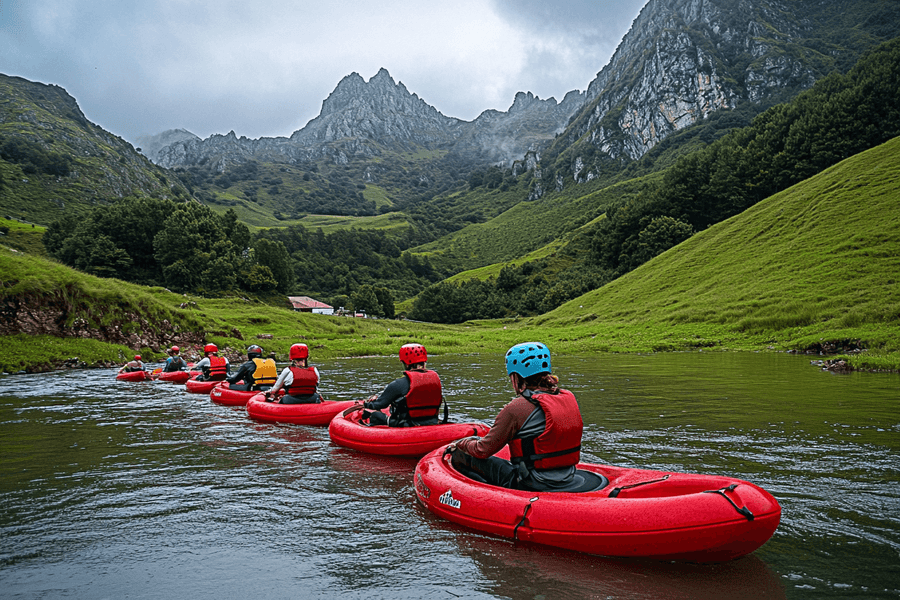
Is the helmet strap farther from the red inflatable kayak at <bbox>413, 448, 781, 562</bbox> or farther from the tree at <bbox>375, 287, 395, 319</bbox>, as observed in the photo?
the tree at <bbox>375, 287, 395, 319</bbox>

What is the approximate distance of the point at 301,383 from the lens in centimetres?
1501

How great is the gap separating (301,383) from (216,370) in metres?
9.33

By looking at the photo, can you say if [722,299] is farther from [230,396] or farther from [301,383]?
[230,396]

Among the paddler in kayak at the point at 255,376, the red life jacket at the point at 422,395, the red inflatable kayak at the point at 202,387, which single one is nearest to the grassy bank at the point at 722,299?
the red inflatable kayak at the point at 202,387

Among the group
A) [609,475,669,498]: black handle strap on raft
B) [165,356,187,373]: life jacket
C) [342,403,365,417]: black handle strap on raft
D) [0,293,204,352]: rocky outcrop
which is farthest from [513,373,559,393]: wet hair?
[0,293,204,352]: rocky outcrop

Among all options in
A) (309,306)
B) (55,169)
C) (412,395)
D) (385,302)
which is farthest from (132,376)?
(55,169)

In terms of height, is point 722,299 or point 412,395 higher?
point 722,299

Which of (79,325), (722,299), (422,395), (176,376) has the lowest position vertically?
(176,376)

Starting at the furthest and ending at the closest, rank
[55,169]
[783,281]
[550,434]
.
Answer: [55,169], [783,281], [550,434]

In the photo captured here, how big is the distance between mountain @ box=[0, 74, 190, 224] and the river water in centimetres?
11434

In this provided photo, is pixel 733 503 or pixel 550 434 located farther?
pixel 550 434

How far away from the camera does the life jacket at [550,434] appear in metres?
6.48

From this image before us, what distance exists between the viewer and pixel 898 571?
17.0 feet

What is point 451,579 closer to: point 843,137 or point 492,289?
point 843,137
